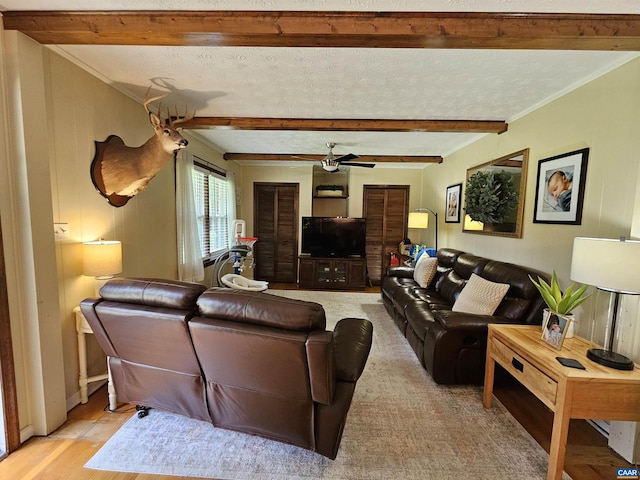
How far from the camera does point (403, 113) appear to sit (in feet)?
9.86

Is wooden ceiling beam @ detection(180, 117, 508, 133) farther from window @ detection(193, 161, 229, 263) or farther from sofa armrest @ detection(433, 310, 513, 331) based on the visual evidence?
sofa armrest @ detection(433, 310, 513, 331)

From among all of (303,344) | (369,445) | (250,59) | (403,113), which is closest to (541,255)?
(403,113)

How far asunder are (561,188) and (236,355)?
2.86 metres

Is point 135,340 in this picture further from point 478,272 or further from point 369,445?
point 478,272

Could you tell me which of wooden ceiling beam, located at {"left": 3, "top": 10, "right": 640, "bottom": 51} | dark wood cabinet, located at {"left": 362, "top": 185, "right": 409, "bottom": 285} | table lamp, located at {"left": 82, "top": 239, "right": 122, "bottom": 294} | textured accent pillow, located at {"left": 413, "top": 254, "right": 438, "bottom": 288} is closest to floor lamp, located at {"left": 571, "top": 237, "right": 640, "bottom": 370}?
wooden ceiling beam, located at {"left": 3, "top": 10, "right": 640, "bottom": 51}

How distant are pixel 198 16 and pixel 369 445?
9.02 ft

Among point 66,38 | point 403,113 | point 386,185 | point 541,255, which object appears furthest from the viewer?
point 386,185

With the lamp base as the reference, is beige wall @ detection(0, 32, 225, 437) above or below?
above

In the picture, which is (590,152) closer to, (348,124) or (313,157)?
(348,124)

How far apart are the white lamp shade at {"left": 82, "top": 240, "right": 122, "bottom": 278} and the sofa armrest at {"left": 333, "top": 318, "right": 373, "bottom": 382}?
1755 millimetres

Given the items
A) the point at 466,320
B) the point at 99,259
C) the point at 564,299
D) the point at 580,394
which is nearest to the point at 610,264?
the point at 564,299

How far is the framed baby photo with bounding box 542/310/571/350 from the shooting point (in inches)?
67.5

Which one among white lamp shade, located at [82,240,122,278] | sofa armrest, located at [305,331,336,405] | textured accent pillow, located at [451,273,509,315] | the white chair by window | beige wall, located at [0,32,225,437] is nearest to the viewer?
sofa armrest, located at [305,331,336,405]

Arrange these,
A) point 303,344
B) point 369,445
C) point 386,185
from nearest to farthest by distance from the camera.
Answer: point 303,344 → point 369,445 → point 386,185
